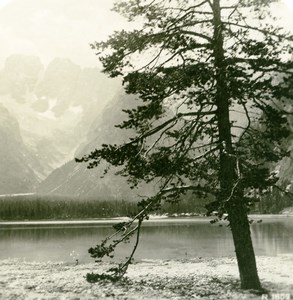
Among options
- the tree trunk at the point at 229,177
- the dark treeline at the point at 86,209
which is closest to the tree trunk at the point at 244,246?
the tree trunk at the point at 229,177

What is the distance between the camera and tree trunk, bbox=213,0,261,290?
14.0 metres

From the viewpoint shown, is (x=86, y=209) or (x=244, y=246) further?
(x=86, y=209)

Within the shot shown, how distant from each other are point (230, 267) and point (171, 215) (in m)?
116

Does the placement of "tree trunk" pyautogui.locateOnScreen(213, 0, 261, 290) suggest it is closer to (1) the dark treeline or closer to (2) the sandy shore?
(2) the sandy shore

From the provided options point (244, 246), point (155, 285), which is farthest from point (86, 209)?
point (244, 246)

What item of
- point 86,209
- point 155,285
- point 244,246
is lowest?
point 155,285

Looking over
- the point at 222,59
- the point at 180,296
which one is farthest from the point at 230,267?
the point at 222,59

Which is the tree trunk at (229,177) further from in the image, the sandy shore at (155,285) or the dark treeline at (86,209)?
the dark treeline at (86,209)

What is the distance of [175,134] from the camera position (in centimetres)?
1552

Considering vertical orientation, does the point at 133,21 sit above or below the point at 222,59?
above

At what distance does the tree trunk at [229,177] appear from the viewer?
14.0 m

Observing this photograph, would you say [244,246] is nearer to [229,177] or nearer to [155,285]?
[229,177]

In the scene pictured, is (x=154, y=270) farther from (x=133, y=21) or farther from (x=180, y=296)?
(x=133, y=21)

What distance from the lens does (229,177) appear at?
14.3 m
